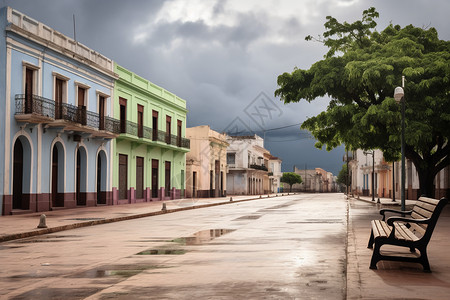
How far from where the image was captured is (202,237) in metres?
13.3

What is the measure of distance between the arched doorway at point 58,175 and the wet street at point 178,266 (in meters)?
12.8

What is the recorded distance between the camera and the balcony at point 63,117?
22688mm

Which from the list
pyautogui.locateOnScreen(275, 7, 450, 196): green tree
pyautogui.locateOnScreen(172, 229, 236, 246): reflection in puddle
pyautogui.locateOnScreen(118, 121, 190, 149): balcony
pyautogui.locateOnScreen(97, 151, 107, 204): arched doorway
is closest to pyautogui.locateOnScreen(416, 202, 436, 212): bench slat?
pyautogui.locateOnScreen(172, 229, 236, 246): reflection in puddle

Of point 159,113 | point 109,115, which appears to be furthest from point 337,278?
point 159,113

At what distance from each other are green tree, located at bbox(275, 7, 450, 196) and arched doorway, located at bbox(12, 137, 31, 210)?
1138 cm

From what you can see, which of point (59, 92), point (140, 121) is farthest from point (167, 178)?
point (59, 92)

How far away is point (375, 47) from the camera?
977 inches

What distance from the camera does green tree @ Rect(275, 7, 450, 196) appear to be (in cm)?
2178

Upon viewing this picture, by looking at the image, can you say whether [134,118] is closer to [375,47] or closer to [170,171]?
[170,171]

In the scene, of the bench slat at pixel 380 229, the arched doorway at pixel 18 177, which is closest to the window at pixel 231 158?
the arched doorway at pixel 18 177

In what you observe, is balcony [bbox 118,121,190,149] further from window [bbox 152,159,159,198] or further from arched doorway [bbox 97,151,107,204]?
arched doorway [bbox 97,151,107,204]

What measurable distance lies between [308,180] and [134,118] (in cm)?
11907

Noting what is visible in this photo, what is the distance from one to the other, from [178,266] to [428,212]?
12.5 ft

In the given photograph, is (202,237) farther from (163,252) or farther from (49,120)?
(49,120)
